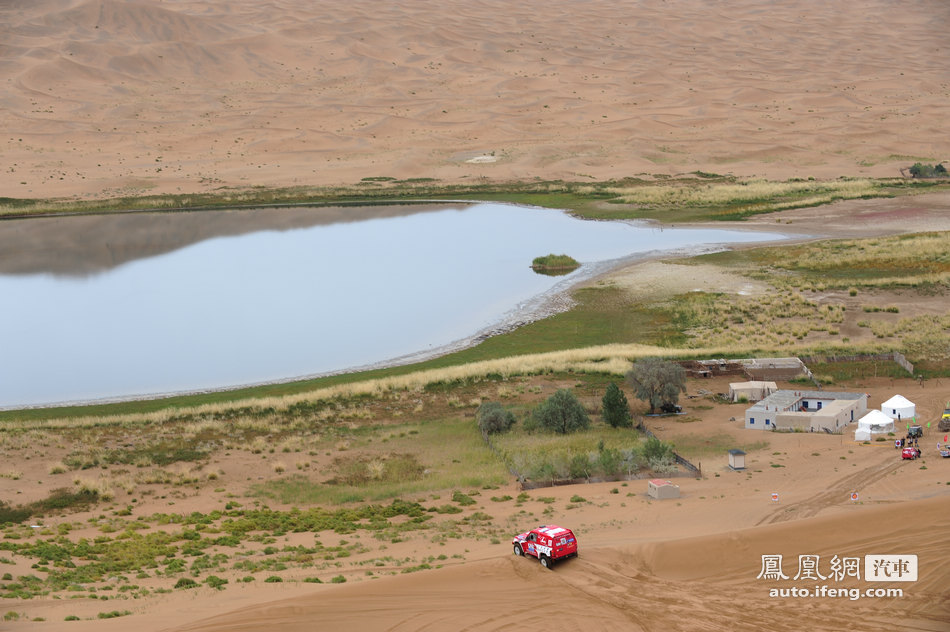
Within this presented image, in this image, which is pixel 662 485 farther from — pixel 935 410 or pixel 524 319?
pixel 524 319

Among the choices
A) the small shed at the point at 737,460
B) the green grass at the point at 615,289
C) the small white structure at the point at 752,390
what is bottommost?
the small shed at the point at 737,460

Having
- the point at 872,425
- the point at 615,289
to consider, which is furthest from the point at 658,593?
the point at 615,289

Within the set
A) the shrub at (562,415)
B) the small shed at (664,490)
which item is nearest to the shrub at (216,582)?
the small shed at (664,490)

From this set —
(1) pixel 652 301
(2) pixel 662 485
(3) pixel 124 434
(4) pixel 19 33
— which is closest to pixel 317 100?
(4) pixel 19 33

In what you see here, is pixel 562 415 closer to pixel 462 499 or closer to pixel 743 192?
pixel 462 499

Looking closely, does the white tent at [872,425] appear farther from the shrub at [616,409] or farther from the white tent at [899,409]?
the shrub at [616,409]

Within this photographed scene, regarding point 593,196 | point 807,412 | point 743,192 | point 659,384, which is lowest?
point 807,412
